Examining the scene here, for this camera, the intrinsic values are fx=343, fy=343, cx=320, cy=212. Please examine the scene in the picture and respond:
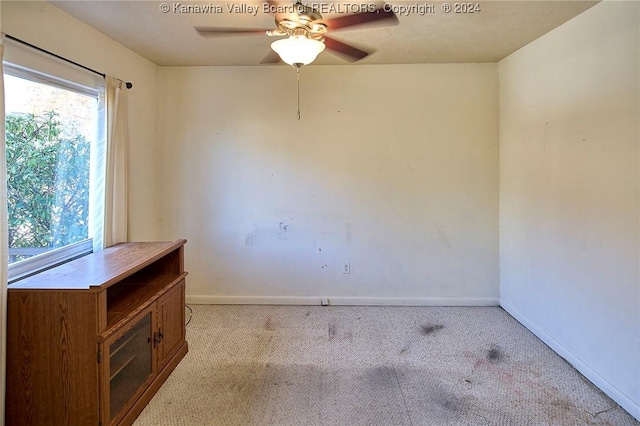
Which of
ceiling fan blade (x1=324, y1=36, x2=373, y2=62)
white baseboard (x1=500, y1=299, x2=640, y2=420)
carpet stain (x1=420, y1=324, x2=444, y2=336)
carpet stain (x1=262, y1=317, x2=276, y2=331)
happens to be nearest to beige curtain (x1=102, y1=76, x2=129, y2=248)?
carpet stain (x1=262, y1=317, x2=276, y2=331)

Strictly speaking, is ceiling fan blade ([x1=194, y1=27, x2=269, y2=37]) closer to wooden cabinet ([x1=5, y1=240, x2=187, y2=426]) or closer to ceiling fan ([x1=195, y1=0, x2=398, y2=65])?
ceiling fan ([x1=195, y1=0, x2=398, y2=65])

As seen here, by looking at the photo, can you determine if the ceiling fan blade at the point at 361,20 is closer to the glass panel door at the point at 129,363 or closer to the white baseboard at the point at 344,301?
the glass panel door at the point at 129,363

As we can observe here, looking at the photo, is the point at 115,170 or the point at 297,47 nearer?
the point at 297,47

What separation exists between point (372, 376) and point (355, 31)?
2324mm

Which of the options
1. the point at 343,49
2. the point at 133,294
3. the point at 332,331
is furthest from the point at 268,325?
the point at 343,49

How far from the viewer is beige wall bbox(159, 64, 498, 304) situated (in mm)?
3260

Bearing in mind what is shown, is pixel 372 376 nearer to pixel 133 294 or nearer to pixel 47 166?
pixel 133 294

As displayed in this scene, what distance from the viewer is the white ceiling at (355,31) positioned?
2.07m

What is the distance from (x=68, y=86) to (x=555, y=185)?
3.36 metres

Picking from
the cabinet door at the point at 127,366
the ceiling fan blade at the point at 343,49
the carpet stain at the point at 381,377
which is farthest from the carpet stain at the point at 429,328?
the ceiling fan blade at the point at 343,49

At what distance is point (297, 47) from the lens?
1.59 metres

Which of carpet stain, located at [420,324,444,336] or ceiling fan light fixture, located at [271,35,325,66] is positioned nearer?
ceiling fan light fixture, located at [271,35,325,66]

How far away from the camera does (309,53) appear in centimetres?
163

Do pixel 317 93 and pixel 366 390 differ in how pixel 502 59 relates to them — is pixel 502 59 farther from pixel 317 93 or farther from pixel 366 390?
pixel 366 390
